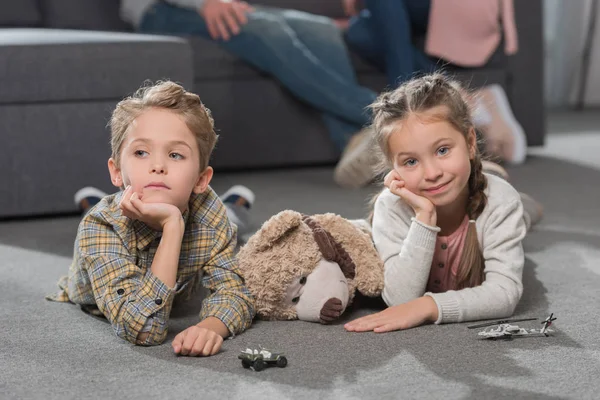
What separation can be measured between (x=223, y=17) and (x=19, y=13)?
2.29ft

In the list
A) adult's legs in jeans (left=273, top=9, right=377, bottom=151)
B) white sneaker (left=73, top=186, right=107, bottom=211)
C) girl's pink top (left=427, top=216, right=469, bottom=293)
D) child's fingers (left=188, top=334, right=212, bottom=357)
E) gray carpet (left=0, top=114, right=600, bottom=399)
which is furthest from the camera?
adult's legs in jeans (left=273, top=9, right=377, bottom=151)

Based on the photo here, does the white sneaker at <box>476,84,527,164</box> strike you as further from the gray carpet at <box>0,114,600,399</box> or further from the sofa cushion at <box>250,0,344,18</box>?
the gray carpet at <box>0,114,600,399</box>

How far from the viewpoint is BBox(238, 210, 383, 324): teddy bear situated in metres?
1.38

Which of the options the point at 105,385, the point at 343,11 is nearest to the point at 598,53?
the point at 343,11

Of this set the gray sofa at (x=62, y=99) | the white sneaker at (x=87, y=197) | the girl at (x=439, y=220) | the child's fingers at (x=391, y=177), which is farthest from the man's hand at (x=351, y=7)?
the child's fingers at (x=391, y=177)

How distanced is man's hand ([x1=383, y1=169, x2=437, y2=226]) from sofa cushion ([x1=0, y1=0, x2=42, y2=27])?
193cm

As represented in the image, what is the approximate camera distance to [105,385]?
1125 millimetres

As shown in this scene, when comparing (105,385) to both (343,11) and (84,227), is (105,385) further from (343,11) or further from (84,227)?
(343,11)

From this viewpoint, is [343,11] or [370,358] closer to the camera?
[370,358]

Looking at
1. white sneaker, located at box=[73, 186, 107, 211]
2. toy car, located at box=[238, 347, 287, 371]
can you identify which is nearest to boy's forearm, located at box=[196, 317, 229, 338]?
toy car, located at box=[238, 347, 287, 371]

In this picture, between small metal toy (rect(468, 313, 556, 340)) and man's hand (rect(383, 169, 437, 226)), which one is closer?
small metal toy (rect(468, 313, 556, 340))

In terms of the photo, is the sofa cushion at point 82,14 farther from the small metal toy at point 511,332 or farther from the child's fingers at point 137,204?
the small metal toy at point 511,332

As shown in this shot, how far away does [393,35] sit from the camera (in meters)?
2.88

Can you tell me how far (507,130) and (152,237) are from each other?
1.88 m
